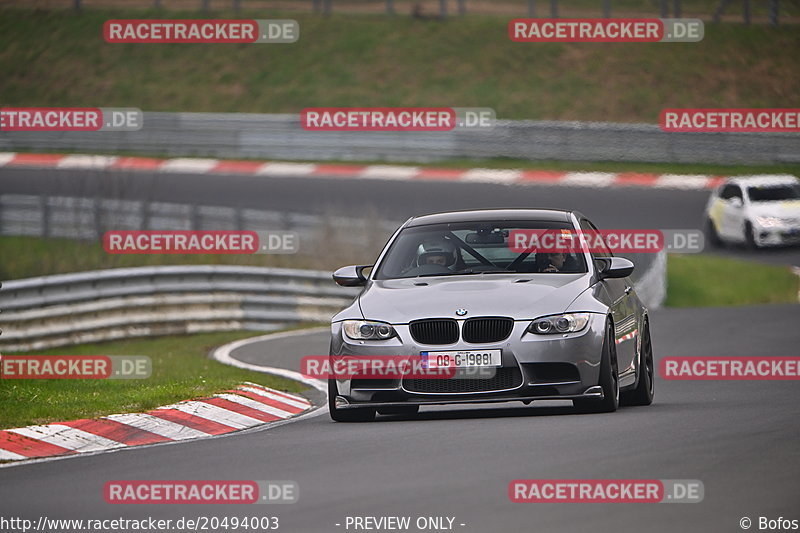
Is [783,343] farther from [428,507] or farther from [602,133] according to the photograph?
[602,133]

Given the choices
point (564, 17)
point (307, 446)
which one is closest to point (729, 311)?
point (307, 446)

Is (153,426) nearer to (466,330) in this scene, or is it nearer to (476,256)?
(466,330)

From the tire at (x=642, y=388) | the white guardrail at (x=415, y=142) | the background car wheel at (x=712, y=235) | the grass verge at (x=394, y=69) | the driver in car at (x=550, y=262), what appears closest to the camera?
the driver in car at (x=550, y=262)

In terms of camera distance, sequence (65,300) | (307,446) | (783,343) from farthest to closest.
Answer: (65,300) < (783,343) < (307,446)

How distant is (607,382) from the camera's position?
1070cm

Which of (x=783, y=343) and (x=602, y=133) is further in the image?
(x=602, y=133)

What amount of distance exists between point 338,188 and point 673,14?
12.7 m

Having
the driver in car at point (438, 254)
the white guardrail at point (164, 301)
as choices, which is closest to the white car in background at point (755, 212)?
the white guardrail at point (164, 301)

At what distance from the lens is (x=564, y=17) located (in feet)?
136

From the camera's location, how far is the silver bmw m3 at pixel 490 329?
1049cm

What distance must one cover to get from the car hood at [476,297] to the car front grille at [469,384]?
374 millimetres
